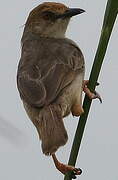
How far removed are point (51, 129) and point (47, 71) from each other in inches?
18.4

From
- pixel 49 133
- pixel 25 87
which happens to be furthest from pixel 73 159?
pixel 25 87

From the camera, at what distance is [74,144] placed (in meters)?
2.16

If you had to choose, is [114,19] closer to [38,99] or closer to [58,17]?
[38,99]

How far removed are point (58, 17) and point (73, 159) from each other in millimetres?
2108

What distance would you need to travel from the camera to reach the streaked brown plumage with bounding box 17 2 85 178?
306 centimetres

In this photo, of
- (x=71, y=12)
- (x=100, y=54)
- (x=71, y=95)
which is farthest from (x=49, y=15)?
(x=100, y=54)

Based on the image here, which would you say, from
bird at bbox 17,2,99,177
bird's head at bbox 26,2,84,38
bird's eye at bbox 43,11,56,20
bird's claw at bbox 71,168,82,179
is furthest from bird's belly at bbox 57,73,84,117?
bird's eye at bbox 43,11,56,20

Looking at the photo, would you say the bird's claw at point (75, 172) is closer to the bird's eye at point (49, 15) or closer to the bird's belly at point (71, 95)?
the bird's belly at point (71, 95)

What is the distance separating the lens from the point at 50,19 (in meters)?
4.20

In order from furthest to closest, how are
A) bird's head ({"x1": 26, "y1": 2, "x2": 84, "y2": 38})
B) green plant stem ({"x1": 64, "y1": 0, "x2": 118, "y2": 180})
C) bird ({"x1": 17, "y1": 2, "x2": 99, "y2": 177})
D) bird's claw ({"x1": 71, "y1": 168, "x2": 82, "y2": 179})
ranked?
bird's head ({"x1": 26, "y1": 2, "x2": 84, "y2": 38}) < bird ({"x1": 17, "y1": 2, "x2": 99, "y2": 177}) < bird's claw ({"x1": 71, "y1": 168, "x2": 82, "y2": 179}) < green plant stem ({"x1": 64, "y1": 0, "x2": 118, "y2": 180})

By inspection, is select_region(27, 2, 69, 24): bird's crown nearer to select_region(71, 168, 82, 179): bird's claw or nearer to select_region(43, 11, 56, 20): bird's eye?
select_region(43, 11, 56, 20): bird's eye

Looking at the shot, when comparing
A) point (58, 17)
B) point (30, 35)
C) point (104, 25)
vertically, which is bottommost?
point (30, 35)

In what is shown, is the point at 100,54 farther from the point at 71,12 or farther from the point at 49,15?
the point at 49,15

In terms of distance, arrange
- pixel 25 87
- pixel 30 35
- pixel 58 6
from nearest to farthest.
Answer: pixel 25 87, pixel 58 6, pixel 30 35
